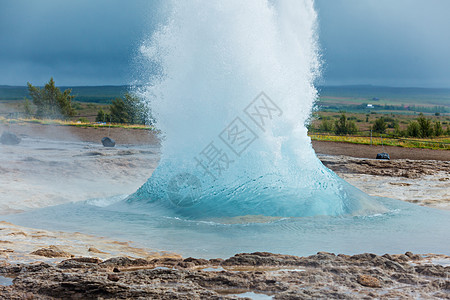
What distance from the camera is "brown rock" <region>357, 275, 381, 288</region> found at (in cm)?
418

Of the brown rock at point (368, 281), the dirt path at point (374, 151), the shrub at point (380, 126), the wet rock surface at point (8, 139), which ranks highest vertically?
the shrub at point (380, 126)

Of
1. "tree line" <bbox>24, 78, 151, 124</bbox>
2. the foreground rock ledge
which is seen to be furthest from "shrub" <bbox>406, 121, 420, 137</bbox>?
the foreground rock ledge

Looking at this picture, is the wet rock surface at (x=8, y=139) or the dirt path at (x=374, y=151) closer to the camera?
the wet rock surface at (x=8, y=139)

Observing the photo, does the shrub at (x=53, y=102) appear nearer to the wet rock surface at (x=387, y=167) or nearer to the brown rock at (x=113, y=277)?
the wet rock surface at (x=387, y=167)

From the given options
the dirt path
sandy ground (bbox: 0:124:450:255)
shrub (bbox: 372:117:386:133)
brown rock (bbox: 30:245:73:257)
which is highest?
shrub (bbox: 372:117:386:133)

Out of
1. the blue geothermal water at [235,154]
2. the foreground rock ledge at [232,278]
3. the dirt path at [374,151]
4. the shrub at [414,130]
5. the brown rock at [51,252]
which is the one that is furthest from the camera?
the shrub at [414,130]

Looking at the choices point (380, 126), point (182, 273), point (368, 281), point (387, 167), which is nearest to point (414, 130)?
point (380, 126)

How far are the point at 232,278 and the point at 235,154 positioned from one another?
408 centimetres

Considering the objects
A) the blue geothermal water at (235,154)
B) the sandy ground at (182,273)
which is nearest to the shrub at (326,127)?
the blue geothermal water at (235,154)

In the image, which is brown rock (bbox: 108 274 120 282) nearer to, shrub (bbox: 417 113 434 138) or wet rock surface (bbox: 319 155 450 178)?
wet rock surface (bbox: 319 155 450 178)

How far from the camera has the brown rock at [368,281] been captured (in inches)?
165

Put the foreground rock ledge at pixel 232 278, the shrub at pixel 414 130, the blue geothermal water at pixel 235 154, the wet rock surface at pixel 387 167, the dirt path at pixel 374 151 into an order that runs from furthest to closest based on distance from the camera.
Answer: the shrub at pixel 414 130 < the dirt path at pixel 374 151 < the wet rock surface at pixel 387 167 < the blue geothermal water at pixel 235 154 < the foreground rock ledge at pixel 232 278

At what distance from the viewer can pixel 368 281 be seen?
4.24m

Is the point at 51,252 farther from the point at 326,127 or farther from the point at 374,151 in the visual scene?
the point at 326,127
